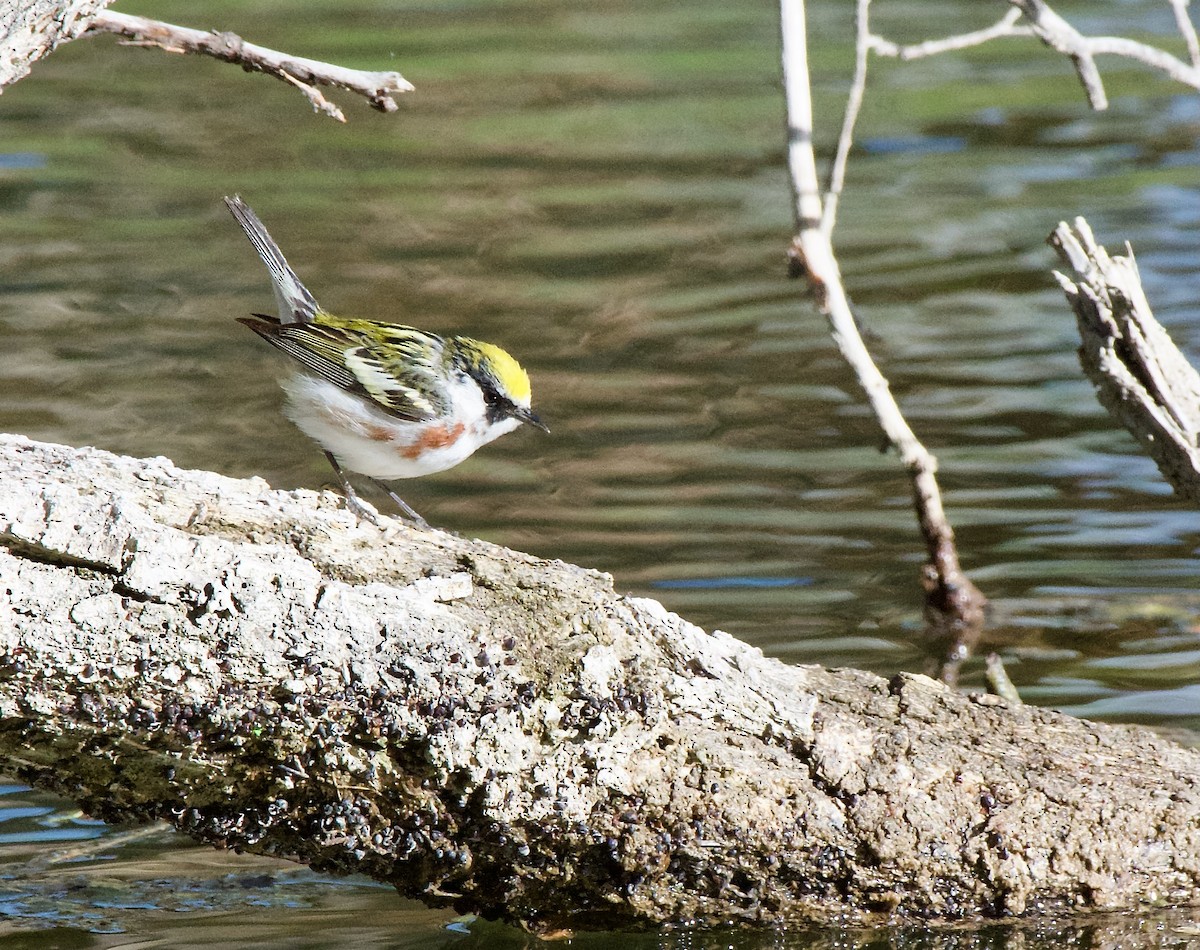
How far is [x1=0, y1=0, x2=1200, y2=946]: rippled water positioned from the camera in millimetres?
7172

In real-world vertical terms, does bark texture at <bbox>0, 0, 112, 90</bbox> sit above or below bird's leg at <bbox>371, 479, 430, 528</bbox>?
above

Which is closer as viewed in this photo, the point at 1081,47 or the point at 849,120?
the point at 1081,47

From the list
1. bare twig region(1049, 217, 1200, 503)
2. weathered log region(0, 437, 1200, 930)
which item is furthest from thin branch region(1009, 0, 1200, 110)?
weathered log region(0, 437, 1200, 930)

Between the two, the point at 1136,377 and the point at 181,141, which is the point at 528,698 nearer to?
the point at 1136,377

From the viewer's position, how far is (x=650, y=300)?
11219 mm

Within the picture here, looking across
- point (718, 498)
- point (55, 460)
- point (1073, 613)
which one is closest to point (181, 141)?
point (718, 498)

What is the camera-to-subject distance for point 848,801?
4.36m

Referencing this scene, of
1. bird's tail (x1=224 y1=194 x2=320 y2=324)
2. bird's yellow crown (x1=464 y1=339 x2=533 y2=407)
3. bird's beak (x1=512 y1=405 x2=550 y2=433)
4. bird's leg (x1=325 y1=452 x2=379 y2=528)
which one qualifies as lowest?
bird's leg (x1=325 y1=452 x2=379 y2=528)

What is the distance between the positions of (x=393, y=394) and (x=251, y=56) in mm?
1152

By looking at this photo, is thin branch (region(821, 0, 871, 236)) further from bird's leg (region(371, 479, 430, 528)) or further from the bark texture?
the bark texture

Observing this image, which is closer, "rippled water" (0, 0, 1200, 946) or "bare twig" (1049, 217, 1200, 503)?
"bare twig" (1049, 217, 1200, 503)

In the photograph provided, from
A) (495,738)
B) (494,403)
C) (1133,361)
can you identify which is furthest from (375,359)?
(1133,361)

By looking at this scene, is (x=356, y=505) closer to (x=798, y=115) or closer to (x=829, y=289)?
(x=829, y=289)

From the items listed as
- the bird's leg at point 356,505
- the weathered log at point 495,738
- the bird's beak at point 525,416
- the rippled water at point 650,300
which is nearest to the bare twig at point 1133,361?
the rippled water at point 650,300
